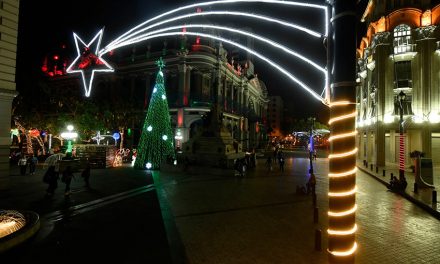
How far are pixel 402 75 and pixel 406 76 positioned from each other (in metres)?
0.42

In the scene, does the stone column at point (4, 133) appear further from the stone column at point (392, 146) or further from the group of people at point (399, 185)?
the stone column at point (392, 146)

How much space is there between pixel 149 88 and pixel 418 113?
38938mm

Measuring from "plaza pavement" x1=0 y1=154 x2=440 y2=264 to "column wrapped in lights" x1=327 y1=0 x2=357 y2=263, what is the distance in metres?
4.03

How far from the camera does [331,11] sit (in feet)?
12.6

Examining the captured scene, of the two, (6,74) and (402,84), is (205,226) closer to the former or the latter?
(6,74)

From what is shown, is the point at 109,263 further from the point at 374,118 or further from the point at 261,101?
the point at 261,101

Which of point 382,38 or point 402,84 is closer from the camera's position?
point 402,84

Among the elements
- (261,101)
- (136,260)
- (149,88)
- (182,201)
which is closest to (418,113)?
(182,201)

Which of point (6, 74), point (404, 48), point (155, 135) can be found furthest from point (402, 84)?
point (6, 74)

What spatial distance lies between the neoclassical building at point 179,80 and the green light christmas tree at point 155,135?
12936 mm

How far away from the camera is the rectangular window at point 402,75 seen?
33375 mm

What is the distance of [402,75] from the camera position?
33906 mm

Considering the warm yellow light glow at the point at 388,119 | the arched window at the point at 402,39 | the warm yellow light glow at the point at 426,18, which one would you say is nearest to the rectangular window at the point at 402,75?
the arched window at the point at 402,39

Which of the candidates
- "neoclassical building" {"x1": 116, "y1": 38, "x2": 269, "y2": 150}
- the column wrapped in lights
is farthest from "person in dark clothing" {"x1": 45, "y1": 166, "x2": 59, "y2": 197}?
"neoclassical building" {"x1": 116, "y1": 38, "x2": 269, "y2": 150}
